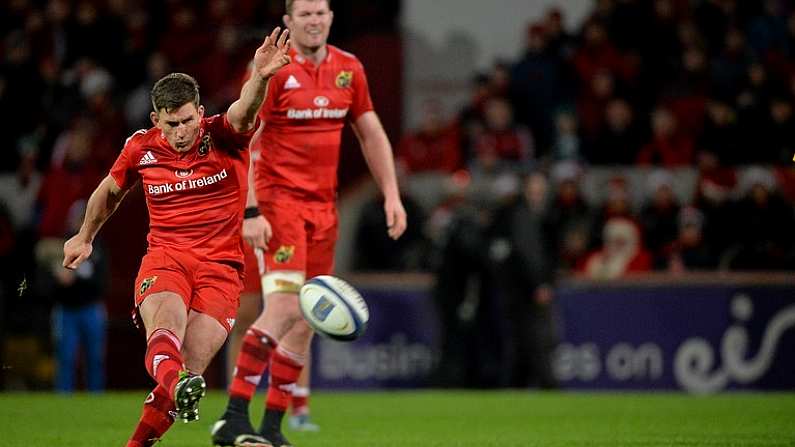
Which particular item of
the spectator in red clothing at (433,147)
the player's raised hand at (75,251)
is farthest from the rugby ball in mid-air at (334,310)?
the spectator in red clothing at (433,147)

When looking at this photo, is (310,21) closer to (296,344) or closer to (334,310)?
(296,344)

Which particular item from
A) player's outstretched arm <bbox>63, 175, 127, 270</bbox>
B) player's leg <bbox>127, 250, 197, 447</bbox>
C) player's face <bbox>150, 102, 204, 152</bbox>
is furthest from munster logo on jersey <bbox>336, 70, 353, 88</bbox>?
player's leg <bbox>127, 250, 197, 447</bbox>

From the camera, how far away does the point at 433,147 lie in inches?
695

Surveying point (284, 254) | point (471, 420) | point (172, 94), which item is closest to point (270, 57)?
point (172, 94)

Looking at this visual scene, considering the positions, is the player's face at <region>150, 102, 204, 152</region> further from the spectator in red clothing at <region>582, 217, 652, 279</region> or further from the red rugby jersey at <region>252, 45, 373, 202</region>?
the spectator in red clothing at <region>582, 217, 652, 279</region>

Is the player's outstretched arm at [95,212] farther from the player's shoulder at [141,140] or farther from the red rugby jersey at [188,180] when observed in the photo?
the player's shoulder at [141,140]

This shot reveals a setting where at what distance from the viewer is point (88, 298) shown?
14.9 m

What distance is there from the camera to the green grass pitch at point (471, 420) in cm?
869

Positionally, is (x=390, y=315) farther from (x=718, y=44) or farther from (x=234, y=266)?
(x=234, y=266)

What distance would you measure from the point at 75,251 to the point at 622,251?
381 inches

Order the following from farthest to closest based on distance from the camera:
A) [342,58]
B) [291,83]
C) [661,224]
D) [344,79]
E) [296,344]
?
1. [661,224]
2. [342,58]
3. [344,79]
4. [291,83]
5. [296,344]

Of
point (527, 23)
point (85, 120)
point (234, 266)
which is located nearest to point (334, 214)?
point (234, 266)

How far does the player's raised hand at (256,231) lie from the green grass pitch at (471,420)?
53.8 inches

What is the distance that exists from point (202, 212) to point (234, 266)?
35 cm
